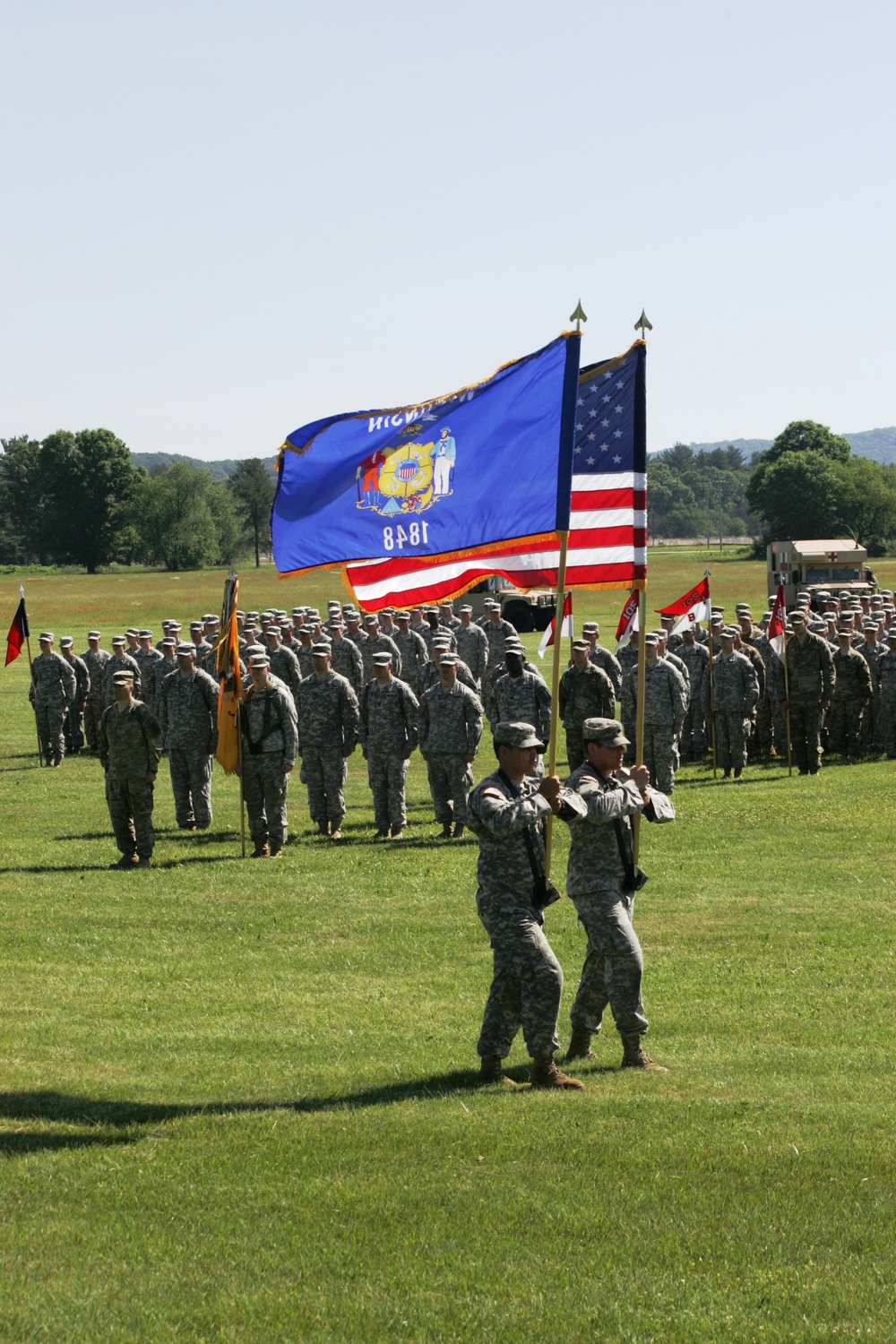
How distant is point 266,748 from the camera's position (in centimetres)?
1791

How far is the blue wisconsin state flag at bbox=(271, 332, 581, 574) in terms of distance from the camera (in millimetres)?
10633

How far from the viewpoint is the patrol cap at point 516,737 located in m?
9.12

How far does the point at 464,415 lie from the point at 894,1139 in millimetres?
5563

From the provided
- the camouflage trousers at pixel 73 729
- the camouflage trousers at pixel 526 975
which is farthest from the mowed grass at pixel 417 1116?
the camouflage trousers at pixel 73 729

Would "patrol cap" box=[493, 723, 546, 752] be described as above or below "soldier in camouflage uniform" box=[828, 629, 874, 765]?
above

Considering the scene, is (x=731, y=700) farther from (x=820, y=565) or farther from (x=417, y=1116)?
(x=820, y=565)

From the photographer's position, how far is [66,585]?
324ft

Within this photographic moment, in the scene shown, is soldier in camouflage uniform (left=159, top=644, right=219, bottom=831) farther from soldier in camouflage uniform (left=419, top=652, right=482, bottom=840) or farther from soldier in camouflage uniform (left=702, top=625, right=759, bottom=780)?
soldier in camouflage uniform (left=702, top=625, right=759, bottom=780)

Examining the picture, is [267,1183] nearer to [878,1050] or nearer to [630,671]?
[878,1050]

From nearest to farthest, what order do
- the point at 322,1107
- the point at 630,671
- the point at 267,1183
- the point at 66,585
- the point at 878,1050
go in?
1. the point at 267,1183
2. the point at 322,1107
3. the point at 878,1050
4. the point at 630,671
5. the point at 66,585

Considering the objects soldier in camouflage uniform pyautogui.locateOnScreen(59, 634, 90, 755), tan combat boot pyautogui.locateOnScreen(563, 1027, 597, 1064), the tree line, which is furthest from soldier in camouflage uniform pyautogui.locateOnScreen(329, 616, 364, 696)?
the tree line

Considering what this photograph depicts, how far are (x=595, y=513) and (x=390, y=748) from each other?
830 centimetres

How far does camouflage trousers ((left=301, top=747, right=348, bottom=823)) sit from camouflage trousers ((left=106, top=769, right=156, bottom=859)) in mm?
2432

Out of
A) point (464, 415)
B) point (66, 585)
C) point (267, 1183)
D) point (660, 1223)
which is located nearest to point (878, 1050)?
point (660, 1223)
